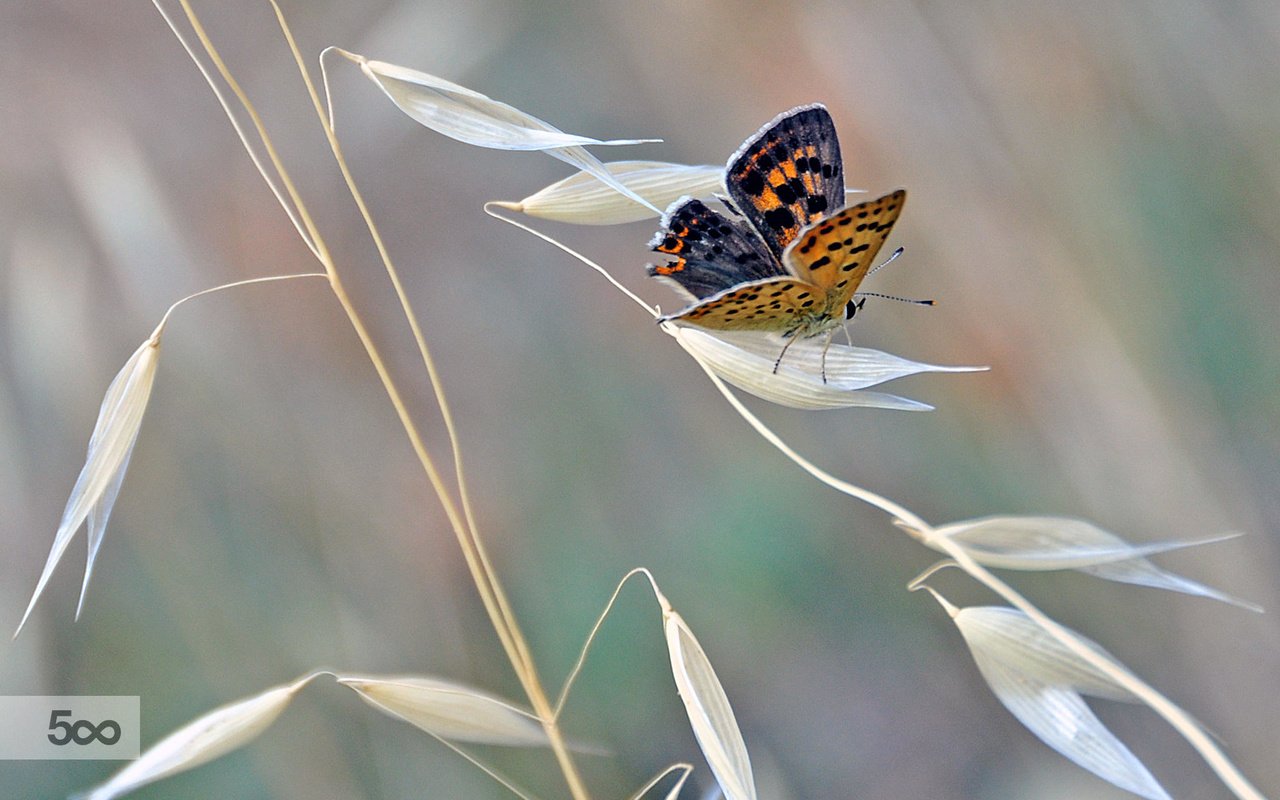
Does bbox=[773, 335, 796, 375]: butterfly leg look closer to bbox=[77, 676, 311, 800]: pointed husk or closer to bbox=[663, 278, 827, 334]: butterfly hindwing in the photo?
bbox=[663, 278, 827, 334]: butterfly hindwing

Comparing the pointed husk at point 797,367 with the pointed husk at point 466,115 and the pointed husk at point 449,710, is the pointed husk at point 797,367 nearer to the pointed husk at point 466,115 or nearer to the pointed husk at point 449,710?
the pointed husk at point 466,115

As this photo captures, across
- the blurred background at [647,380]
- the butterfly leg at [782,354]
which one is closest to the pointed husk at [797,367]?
the butterfly leg at [782,354]

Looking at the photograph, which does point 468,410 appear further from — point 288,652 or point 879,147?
point 879,147

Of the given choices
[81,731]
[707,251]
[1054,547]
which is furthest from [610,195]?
[81,731]

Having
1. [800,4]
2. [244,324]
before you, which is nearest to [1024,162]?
[800,4]

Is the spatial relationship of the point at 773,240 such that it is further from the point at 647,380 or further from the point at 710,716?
the point at 647,380

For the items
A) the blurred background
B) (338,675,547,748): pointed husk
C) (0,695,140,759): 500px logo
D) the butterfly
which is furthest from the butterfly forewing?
(0,695,140,759): 500px logo
